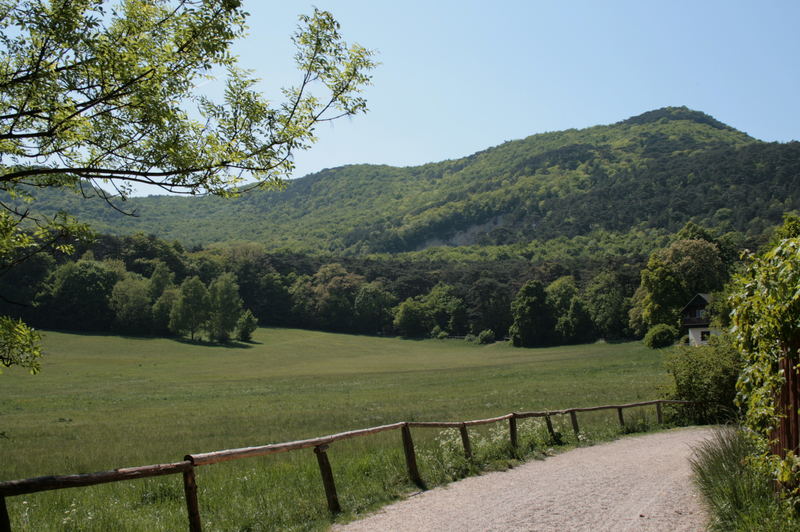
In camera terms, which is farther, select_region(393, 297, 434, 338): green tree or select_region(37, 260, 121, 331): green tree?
select_region(393, 297, 434, 338): green tree

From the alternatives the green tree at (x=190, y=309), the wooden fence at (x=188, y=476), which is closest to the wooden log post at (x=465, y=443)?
the wooden fence at (x=188, y=476)

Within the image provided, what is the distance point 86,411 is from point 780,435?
114ft

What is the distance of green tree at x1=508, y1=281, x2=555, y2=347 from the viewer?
341 ft

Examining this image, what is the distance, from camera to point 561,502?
9164mm

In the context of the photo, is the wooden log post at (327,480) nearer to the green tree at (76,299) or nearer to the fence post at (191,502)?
the fence post at (191,502)

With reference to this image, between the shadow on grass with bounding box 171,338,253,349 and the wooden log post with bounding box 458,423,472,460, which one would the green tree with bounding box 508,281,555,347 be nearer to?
the shadow on grass with bounding box 171,338,253,349

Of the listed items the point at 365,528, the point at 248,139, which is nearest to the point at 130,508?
the point at 365,528

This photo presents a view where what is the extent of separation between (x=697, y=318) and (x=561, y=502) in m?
62.4

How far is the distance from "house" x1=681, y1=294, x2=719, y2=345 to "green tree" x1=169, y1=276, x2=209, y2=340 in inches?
2767

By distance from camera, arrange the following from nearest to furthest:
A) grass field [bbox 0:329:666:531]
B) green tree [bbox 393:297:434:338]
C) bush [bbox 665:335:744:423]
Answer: grass field [bbox 0:329:666:531]
bush [bbox 665:335:744:423]
green tree [bbox 393:297:434:338]

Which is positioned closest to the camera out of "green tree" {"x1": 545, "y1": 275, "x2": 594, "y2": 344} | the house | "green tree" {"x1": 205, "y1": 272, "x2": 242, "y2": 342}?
the house

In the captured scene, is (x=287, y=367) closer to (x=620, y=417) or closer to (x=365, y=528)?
(x=620, y=417)

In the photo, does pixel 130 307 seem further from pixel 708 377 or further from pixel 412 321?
pixel 708 377

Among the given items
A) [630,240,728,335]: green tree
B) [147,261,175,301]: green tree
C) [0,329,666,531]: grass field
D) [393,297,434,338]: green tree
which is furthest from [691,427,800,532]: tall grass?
[393,297,434,338]: green tree
